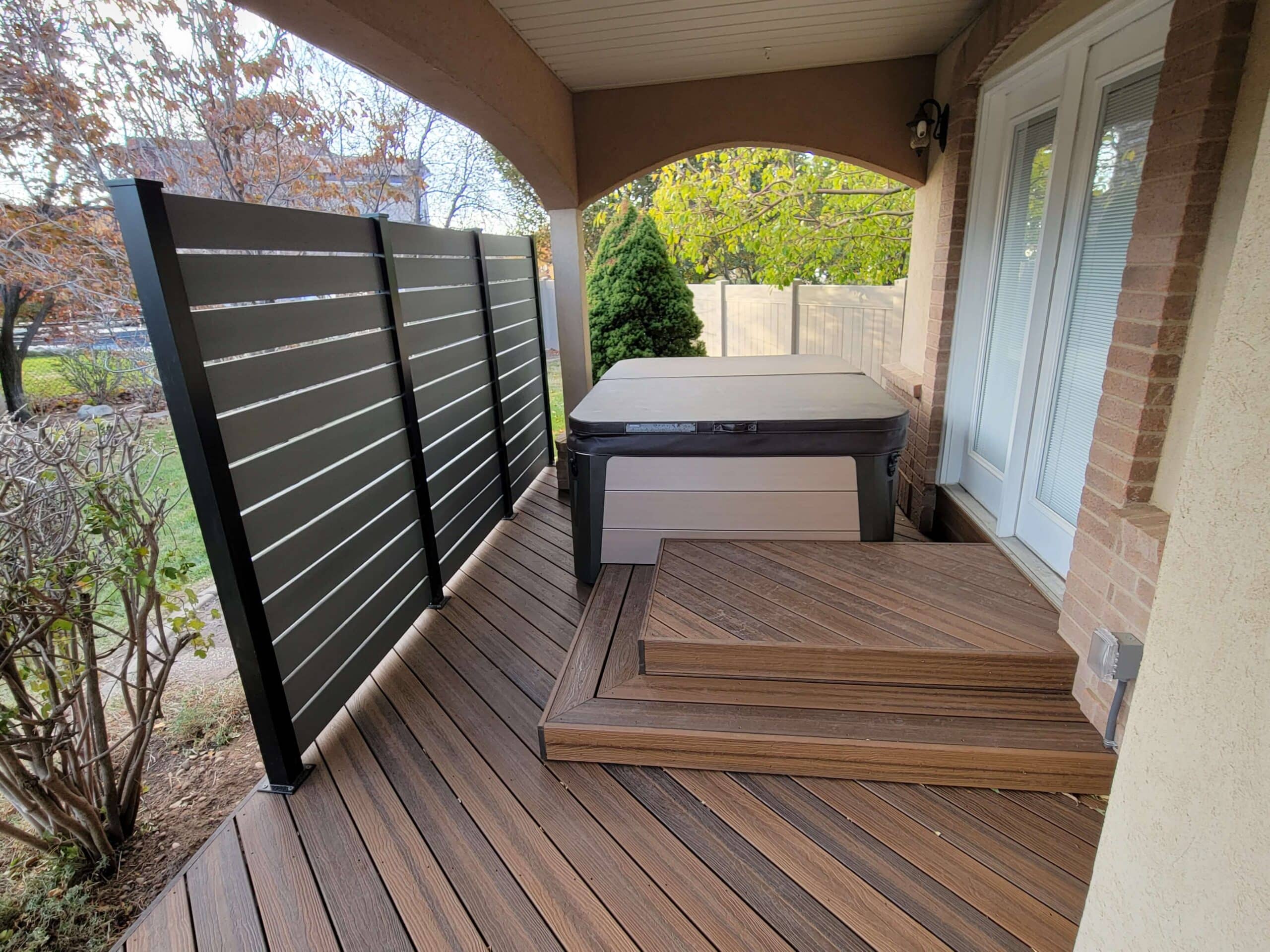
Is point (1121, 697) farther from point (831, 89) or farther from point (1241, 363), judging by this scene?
point (831, 89)

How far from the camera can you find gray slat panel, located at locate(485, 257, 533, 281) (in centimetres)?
364

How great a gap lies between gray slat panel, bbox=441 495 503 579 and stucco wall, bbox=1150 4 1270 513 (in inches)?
104

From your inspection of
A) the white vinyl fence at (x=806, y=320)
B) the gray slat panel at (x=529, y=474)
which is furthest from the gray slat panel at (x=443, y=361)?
the white vinyl fence at (x=806, y=320)

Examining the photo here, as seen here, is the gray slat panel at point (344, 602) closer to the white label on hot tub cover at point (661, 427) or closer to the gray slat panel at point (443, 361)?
the gray slat panel at point (443, 361)

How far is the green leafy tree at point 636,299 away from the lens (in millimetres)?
6660

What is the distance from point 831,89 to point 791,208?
85.9 inches

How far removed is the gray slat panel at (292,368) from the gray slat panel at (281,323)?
0.03 metres

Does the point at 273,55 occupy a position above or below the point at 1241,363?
above

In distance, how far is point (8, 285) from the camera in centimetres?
392

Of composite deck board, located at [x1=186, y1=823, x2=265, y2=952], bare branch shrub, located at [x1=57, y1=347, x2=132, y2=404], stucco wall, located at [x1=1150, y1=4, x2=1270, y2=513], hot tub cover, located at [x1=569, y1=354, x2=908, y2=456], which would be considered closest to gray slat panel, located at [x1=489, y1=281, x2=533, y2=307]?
hot tub cover, located at [x1=569, y1=354, x2=908, y2=456]

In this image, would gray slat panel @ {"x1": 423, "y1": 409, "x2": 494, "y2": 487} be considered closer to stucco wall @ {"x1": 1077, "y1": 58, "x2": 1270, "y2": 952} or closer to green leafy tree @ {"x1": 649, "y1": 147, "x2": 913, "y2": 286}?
stucco wall @ {"x1": 1077, "y1": 58, "x2": 1270, "y2": 952}

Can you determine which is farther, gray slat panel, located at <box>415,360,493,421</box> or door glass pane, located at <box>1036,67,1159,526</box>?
gray slat panel, located at <box>415,360,493,421</box>

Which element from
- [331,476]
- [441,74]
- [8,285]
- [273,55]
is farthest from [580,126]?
[8,285]

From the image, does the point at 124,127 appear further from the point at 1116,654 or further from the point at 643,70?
the point at 1116,654
